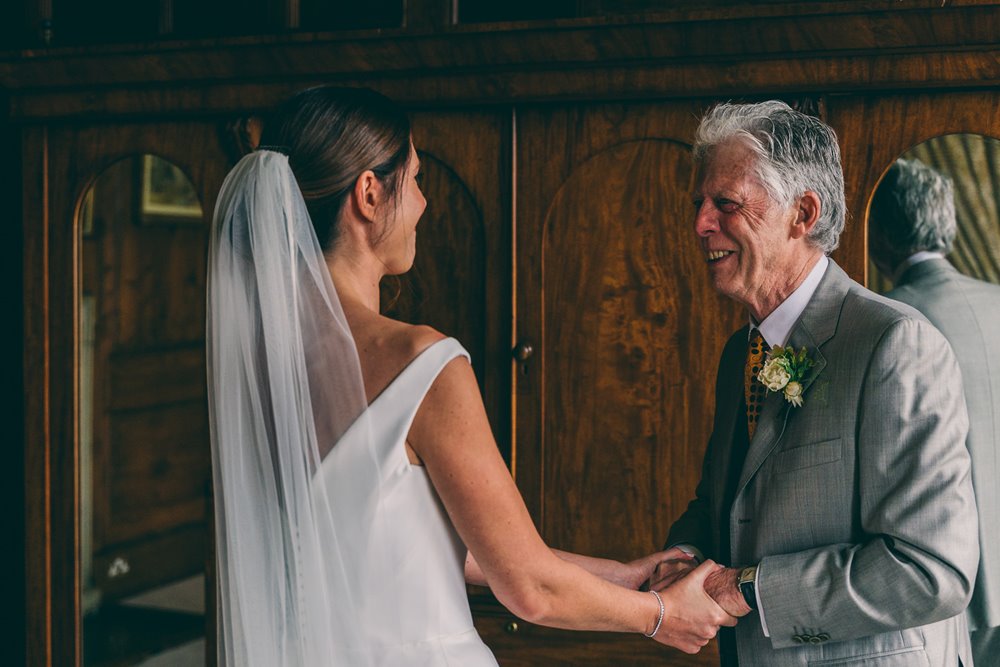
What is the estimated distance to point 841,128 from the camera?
236 cm

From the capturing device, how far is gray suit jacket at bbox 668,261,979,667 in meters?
1.56

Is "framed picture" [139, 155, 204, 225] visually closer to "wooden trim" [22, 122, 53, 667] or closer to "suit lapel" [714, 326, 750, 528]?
"wooden trim" [22, 122, 53, 667]

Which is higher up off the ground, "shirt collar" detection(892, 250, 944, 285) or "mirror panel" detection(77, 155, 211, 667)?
"shirt collar" detection(892, 250, 944, 285)

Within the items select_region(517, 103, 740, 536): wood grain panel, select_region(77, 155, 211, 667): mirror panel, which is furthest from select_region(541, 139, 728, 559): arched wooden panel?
Result: select_region(77, 155, 211, 667): mirror panel

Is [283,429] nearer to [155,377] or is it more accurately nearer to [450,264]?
[450,264]

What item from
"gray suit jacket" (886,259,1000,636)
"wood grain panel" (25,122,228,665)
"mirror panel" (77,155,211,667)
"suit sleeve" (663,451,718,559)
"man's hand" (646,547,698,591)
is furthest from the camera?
"mirror panel" (77,155,211,667)

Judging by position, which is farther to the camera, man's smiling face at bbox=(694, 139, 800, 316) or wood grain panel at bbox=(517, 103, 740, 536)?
wood grain panel at bbox=(517, 103, 740, 536)

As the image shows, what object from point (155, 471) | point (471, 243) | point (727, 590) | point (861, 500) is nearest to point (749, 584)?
point (727, 590)

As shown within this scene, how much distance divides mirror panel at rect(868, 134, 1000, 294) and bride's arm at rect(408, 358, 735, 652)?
110cm

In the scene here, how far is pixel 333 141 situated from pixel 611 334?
1142mm

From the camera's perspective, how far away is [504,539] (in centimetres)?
163

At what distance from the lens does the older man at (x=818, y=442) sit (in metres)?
1.57

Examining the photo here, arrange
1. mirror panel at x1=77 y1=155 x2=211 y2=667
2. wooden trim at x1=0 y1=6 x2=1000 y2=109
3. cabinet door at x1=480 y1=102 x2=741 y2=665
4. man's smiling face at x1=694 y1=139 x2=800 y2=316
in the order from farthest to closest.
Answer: mirror panel at x1=77 y1=155 x2=211 y2=667 → cabinet door at x1=480 y1=102 x2=741 y2=665 → wooden trim at x1=0 y1=6 x2=1000 y2=109 → man's smiling face at x1=694 y1=139 x2=800 y2=316

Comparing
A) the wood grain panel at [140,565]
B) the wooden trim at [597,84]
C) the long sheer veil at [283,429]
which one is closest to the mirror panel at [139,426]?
the wood grain panel at [140,565]
